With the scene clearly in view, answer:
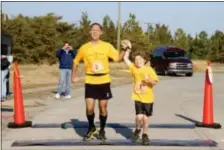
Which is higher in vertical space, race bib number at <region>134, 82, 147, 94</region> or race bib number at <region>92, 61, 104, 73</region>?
race bib number at <region>92, 61, 104, 73</region>

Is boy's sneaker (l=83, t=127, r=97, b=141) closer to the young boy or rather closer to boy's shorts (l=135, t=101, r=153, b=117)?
the young boy

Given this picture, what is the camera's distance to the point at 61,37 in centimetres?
4206

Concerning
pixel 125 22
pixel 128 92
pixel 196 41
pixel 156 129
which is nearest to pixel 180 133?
pixel 156 129

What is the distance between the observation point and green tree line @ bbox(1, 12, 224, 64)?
1521 inches

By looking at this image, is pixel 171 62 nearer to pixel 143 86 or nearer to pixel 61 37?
pixel 61 37

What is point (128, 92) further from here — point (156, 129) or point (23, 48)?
point (23, 48)

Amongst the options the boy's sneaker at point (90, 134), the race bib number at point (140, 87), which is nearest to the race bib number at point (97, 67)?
the race bib number at point (140, 87)

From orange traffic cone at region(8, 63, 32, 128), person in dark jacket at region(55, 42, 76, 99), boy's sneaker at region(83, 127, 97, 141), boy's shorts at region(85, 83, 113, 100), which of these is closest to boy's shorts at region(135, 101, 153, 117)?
boy's shorts at region(85, 83, 113, 100)

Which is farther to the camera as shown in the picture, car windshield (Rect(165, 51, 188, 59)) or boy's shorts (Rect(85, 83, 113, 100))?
car windshield (Rect(165, 51, 188, 59))

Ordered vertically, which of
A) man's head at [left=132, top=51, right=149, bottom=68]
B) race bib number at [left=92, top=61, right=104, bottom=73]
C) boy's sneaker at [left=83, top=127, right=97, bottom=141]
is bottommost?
boy's sneaker at [left=83, top=127, right=97, bottom=141]

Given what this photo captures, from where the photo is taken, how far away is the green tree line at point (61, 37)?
38.6m

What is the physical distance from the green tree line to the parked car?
3.82 feet

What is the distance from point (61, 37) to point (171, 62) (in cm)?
1265

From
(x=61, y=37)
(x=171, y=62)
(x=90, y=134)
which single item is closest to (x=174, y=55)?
(x=171, y=62)
